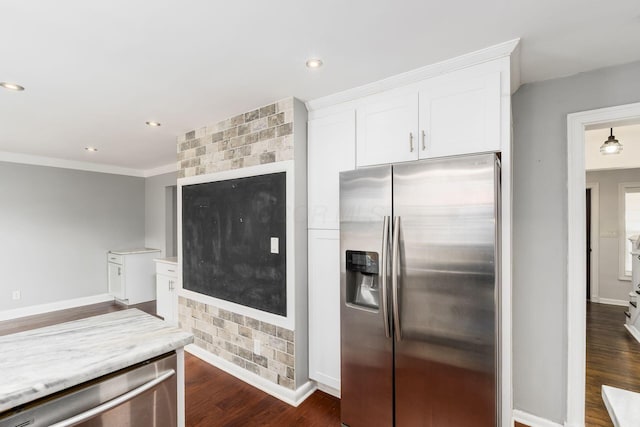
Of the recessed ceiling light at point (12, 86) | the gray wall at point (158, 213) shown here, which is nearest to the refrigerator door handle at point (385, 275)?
the recessed ceiling light at point (12, 86)

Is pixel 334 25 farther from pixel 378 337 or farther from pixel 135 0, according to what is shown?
pixel 378 337

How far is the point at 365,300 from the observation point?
2.02 metres

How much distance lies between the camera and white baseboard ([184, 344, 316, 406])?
2.42 meters

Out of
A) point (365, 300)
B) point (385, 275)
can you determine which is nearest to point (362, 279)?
point (365, 300)

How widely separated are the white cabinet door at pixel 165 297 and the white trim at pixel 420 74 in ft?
10.3

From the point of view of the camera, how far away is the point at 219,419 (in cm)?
226

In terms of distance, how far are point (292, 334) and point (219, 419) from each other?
827 mm

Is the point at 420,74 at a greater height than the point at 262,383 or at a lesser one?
greater

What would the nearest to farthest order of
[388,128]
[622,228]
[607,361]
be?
[388,128] → [607,361] → [622,228]

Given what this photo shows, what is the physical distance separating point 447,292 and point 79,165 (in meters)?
→ 6.29

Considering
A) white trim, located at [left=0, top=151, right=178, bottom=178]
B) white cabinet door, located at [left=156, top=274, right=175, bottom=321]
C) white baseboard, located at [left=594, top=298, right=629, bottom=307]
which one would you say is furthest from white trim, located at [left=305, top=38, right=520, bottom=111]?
white baseboard, located at [left=594, top=298, right=629, bottom=307]

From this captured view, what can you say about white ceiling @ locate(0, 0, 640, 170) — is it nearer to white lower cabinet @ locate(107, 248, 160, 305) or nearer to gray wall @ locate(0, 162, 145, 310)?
gray wall @ locate(0, 162, 145, 310)

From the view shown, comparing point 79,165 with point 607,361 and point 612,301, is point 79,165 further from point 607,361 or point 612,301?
point 612,301

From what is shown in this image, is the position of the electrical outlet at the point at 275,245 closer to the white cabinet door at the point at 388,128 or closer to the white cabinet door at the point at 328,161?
the white cabinet door at the point at 328,161
